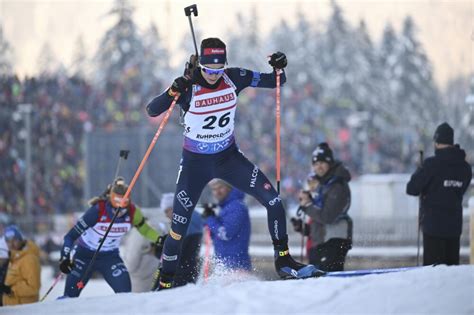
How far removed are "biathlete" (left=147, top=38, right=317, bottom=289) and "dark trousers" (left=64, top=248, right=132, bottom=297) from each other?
176 cm

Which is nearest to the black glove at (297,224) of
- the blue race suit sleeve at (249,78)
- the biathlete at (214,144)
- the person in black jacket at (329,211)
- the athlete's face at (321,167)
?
the person in black jacket at (329,211)

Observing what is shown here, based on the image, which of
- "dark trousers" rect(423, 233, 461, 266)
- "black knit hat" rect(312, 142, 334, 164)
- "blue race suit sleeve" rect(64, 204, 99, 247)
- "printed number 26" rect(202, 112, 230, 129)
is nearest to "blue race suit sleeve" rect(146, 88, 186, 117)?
"printed number 26" rect(202, 112, 230, 129)

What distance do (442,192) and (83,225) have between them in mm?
3775

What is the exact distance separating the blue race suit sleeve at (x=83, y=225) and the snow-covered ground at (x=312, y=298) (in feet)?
7.84

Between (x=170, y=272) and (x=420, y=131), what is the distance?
3281cm

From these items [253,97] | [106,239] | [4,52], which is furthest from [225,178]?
[4,52]

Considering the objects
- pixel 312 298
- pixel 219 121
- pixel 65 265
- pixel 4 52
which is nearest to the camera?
pixel 312 298

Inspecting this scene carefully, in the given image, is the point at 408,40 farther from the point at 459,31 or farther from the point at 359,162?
the point at 359,162

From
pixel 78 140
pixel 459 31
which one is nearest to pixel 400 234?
pixel 78 140

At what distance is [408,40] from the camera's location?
50250mm

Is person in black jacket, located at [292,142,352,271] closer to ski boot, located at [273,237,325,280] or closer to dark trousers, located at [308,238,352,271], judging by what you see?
dark trousers, located at [308,238,352,271]

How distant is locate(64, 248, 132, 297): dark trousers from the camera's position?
32.3 feet

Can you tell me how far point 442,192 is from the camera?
30.8 ft

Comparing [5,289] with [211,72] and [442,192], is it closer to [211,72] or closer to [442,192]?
A: [211,72]
